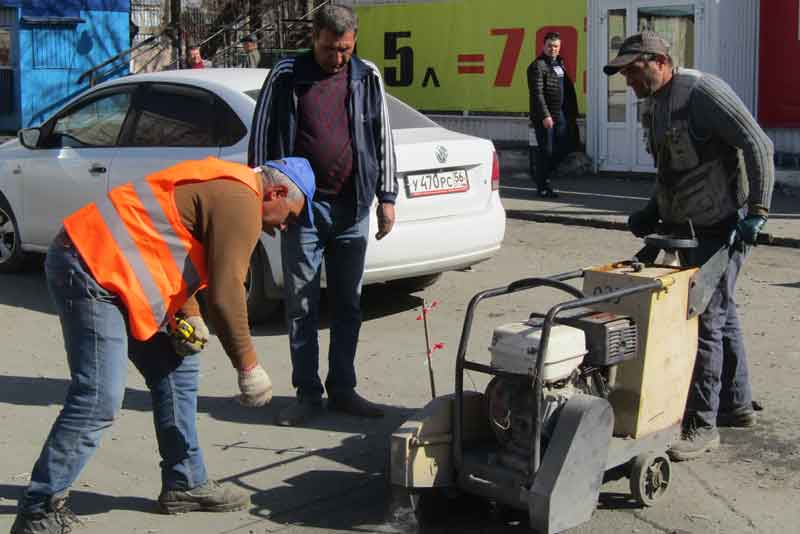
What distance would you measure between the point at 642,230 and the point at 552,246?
5579 millimetres

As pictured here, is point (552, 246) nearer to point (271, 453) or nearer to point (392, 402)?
point (392, 402)

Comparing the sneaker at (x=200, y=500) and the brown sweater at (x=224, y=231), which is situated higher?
the brown sweater at (x=224, y=231)

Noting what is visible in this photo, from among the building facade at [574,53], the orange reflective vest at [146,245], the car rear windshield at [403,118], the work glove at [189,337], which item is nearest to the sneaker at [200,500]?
the work glove at [189,337]

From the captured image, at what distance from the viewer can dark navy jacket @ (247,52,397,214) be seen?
6.36 meters

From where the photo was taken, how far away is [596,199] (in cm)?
1466

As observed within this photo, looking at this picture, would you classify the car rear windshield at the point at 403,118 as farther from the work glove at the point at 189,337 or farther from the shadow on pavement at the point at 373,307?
the work glove at the point at 189,337

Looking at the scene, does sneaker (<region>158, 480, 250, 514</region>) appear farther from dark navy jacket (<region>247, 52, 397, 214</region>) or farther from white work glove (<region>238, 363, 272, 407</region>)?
dark navy jacket (<region>247, 52, 397, 214</region>)

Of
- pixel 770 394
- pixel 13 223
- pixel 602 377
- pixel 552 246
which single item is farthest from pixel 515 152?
pixel 602 377

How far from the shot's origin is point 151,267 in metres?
4.48

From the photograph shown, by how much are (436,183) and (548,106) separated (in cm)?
681

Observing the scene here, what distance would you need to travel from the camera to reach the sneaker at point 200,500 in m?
5.14

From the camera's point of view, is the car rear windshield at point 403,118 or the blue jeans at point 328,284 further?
the car rear windshield at point 403,118

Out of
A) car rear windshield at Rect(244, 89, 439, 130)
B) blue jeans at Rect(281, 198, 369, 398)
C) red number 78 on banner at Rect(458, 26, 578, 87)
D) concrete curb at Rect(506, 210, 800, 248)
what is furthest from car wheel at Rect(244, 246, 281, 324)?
red number 78 on banner at Rect(458, 26, 578, 87)

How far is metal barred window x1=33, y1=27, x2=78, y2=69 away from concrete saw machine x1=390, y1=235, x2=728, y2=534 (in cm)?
2323
